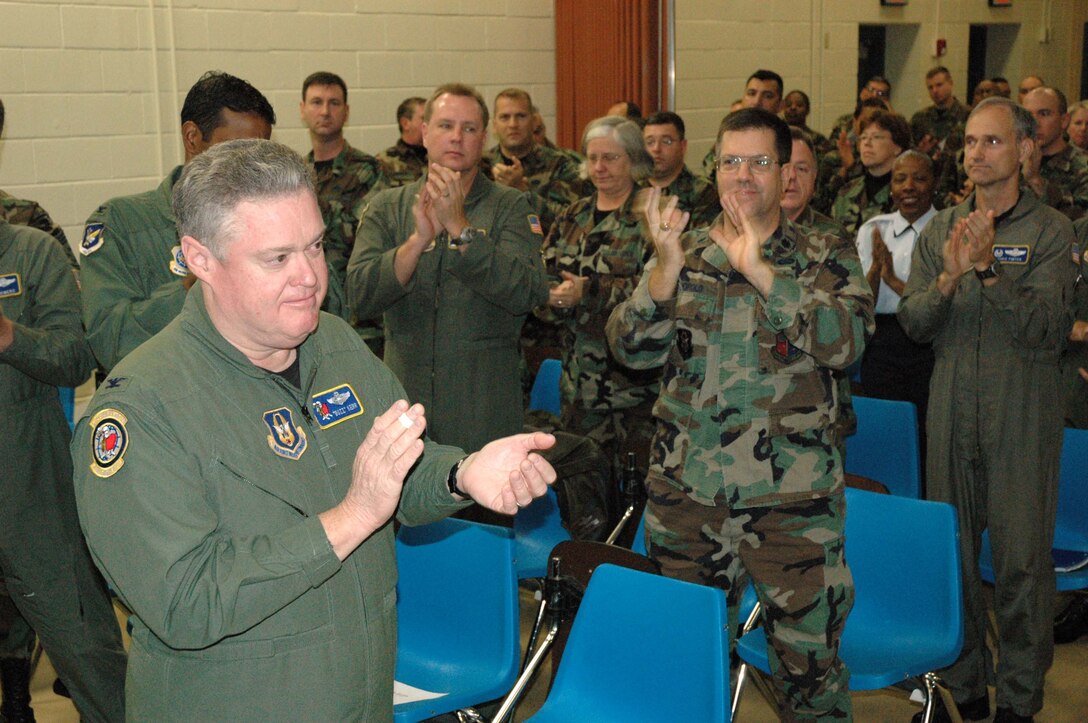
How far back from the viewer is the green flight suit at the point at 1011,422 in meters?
3.06

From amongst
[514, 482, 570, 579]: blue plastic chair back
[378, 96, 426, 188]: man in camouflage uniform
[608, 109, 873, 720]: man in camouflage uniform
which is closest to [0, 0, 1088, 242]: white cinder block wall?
[378, 96, 426, 188]: man in camouflage uniform

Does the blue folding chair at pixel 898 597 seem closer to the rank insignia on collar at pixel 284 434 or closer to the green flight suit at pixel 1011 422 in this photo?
the green flight suit at pixel 1011 422

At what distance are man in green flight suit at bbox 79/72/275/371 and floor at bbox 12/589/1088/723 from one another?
4.65ft

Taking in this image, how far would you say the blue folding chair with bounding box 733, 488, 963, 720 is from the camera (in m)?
2.64

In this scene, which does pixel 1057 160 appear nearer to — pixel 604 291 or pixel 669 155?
pixel 669 155

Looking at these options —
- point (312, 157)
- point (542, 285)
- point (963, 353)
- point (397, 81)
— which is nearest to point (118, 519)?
point (542, 285)

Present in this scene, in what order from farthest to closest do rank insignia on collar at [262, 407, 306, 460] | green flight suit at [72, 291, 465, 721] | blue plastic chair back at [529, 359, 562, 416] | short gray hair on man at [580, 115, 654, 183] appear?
blue plastic chair back at [529, 359, 562, 416] < short gray hair on man at [580, 115, 654, 183] < rank insignia on collar at [262, 407, 306, 460] < green flight suit at [72, 291, 465, 721]

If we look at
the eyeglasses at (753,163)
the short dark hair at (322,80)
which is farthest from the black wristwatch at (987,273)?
the short dark hair at (322,80)

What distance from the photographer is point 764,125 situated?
8.54 ft

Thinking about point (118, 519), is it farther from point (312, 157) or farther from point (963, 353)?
point (312, 157)

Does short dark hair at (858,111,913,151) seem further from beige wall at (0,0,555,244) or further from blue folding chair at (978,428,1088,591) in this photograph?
beige wall at (0,0,555,244)

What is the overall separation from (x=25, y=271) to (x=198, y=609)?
5.97 feet

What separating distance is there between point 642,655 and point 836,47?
7926 millimetres

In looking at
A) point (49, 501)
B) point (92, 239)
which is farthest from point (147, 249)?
point (49, 501)
